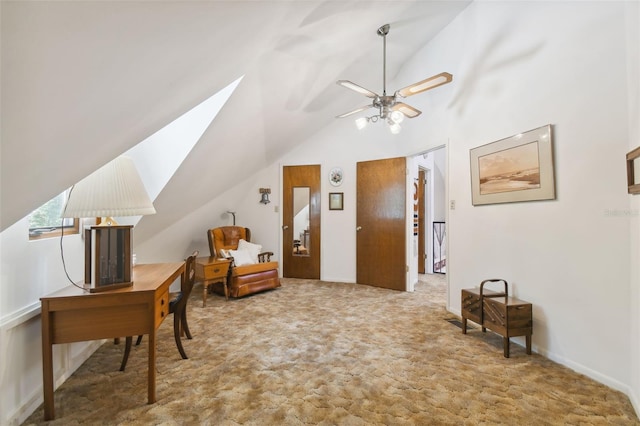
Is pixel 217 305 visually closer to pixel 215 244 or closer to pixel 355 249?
pixel 215 244

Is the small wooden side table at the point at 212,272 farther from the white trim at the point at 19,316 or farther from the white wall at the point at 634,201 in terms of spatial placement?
the white wall at the point at 634,201

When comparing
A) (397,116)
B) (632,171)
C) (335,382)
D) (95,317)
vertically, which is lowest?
(335,382)

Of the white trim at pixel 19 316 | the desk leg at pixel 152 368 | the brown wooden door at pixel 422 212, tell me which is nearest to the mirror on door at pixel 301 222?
the brown wooden door at pixel 422 212

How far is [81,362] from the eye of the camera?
7.20ft

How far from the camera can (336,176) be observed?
5.04 m

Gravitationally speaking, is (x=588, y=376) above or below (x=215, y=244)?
below

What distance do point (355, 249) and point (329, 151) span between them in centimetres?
180

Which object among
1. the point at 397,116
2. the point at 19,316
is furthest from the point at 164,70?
the point at 397,116

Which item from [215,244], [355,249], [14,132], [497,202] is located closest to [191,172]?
[215,244]

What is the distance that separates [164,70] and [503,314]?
2942 mm

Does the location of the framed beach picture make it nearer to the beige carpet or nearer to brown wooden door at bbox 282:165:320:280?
the beige carpet

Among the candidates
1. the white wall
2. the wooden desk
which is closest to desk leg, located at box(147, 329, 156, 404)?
the wooden desk

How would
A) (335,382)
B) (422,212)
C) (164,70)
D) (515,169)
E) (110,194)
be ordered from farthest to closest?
(422,212) < (515,169) < (335,382) < (110,194) < (164,70)

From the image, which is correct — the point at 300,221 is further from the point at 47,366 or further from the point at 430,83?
the point at 47,366
